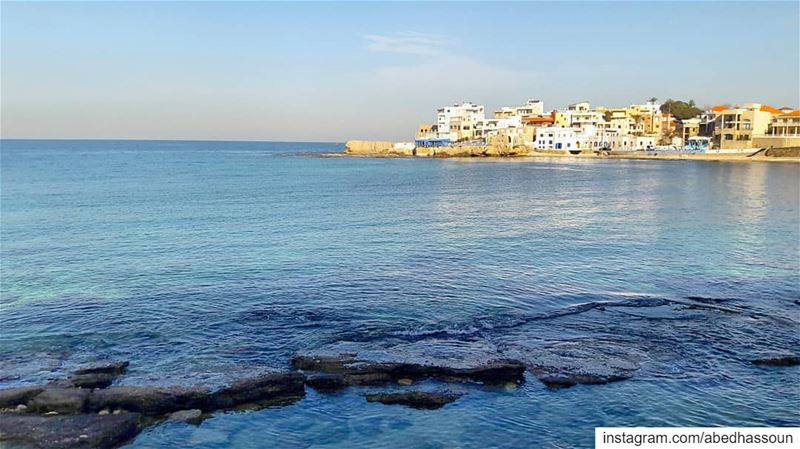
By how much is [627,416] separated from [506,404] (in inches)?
126

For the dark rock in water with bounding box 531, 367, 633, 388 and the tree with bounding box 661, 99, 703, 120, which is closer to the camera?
the dark rock in water with bounding box 531, 367, 633, 388

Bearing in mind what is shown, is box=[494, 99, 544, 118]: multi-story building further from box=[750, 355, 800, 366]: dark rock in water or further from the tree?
box=[750, 355, 800, 366]: dark rock in water

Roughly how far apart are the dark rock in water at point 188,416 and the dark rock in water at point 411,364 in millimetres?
3580

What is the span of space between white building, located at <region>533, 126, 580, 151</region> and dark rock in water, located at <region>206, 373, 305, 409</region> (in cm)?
14984

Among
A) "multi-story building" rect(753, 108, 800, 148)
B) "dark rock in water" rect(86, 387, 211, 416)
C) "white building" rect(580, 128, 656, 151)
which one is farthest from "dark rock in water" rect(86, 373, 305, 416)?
"white building" rect(580, 128, 656, 151)

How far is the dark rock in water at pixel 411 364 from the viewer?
18656 millimetres

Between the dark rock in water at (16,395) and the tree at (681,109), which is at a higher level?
the tree at (681,109)

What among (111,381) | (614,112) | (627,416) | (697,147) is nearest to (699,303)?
(627,416)

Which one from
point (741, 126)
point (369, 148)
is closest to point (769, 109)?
point (741, 126)

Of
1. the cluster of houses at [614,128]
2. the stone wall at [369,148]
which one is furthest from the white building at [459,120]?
the stone wall at [369,148]

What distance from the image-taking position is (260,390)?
17656mm

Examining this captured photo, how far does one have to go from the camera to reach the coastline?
132375 millimetres

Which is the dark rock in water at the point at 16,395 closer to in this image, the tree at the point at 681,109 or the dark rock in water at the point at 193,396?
the dark rock in water at the point at 193,396

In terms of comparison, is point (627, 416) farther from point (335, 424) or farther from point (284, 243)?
point (284, 243)
